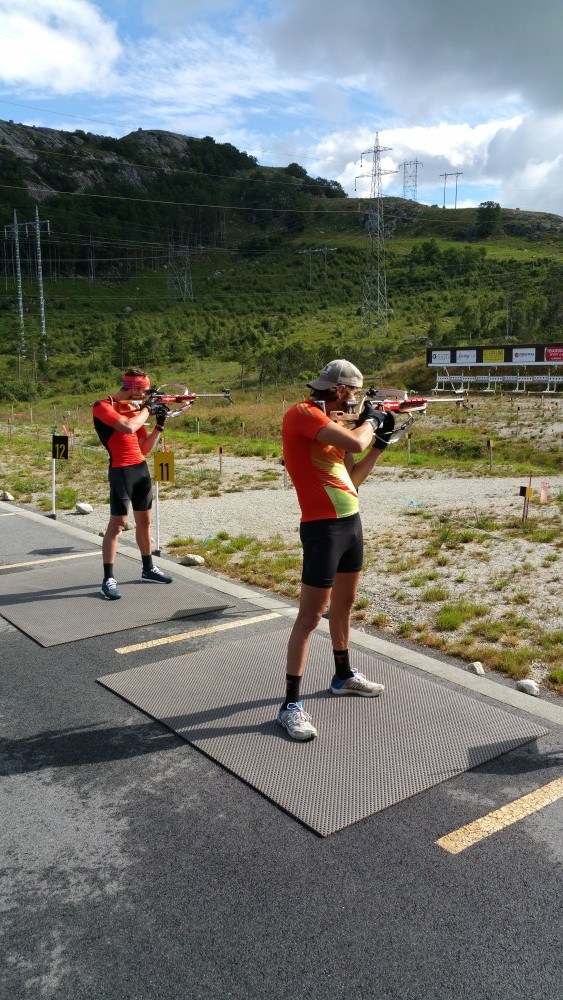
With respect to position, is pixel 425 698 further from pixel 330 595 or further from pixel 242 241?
pixel 242 241

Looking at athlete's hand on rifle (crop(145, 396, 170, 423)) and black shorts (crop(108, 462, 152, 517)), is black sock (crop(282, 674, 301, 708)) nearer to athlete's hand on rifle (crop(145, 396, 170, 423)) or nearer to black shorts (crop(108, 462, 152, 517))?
black shorts (crop(108, 462, 152, 517))

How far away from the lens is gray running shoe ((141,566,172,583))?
7.05m

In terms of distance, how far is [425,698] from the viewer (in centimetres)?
445

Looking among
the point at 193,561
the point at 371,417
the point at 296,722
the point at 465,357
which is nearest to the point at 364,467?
the point at 371,417

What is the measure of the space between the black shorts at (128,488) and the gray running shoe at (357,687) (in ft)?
9.37

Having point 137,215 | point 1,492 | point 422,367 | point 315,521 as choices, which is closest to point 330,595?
point 315,521

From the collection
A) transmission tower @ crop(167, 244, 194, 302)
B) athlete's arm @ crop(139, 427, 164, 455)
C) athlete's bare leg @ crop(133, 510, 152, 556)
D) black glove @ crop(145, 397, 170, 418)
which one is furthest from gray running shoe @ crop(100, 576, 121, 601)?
transmission tower @ crop(167, 244, 194, 302)

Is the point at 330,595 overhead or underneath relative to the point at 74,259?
underneath

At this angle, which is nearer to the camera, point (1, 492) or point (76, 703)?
point (76, 703)

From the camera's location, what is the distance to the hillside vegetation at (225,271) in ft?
169

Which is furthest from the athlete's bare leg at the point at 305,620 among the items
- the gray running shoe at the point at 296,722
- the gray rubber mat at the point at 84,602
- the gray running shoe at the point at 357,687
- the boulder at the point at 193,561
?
the boulder at the point at 193,561

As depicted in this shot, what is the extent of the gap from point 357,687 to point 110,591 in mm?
2884

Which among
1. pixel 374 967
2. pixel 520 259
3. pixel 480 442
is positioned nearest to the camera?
pixel 374 967

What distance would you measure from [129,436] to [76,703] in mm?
2845
